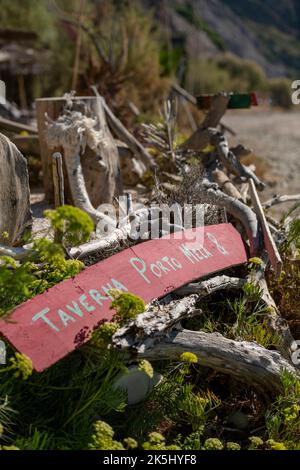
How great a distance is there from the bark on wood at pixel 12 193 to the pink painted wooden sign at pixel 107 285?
764 mm

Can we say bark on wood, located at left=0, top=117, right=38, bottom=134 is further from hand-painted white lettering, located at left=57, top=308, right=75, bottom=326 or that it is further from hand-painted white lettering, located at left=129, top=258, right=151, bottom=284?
hand-painted white lettering, located at left=57, top=308, right=75, bottom=326

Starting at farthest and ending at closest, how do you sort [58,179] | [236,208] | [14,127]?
[14,127], [236,208], [58,179]

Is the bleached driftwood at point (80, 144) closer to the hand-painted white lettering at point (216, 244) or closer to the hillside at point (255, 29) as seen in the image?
the hand-painted white lettering at point (216, 244)

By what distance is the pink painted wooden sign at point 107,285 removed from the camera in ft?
8.68

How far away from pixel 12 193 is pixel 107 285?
39.3 inches

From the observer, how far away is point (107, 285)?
3.05 meters

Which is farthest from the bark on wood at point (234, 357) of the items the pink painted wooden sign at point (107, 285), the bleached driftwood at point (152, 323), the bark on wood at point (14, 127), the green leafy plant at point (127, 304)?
the bark on wood at point (14, 127)

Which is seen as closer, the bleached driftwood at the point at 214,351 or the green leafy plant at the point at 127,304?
the green leafy plant at the point at 127,304

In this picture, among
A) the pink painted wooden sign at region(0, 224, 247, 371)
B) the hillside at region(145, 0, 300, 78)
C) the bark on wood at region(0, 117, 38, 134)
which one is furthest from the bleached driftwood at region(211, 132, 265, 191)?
the hillside at region(145, 0, 300, 78)

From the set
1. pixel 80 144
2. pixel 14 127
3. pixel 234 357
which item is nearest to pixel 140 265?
pixel 234 357

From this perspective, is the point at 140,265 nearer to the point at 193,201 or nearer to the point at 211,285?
A: the point at 211,285

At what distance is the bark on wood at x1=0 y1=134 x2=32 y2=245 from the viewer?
140 inches

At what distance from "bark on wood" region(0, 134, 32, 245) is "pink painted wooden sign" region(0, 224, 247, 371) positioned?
2.51 feet

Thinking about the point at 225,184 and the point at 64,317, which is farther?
the point at 225,184
